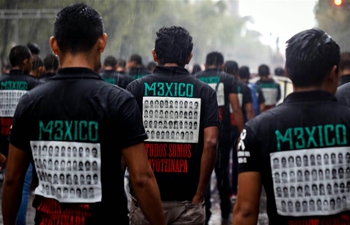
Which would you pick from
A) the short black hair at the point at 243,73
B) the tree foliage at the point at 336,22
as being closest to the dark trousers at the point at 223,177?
the short black hair at the point at 243,73

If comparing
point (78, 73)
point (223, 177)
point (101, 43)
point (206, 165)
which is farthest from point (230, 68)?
point (78, 73)

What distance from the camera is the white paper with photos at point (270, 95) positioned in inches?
533

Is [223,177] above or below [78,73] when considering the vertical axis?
below

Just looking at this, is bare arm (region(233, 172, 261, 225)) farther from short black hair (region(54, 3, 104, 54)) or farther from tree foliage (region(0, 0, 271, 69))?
tree foliage (region(0, 0, 271, 69))

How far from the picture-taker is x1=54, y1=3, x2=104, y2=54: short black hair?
11.3 feet

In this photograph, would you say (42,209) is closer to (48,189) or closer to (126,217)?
(48,189)

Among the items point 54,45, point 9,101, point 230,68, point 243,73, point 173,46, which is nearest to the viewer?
point 54,45

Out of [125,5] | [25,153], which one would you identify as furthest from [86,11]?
[125,5]

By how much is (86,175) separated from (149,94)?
5.39 feet

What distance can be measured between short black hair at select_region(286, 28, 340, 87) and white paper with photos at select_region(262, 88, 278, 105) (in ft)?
33.9

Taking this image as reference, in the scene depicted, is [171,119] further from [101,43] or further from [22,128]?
[22,128]

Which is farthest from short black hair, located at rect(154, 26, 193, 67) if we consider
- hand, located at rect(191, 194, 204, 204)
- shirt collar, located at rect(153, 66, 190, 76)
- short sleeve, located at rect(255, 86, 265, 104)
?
short sleeve, located at rect(255, 86, 265, 104)

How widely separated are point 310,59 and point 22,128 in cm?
145

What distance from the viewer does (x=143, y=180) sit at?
336 cm
